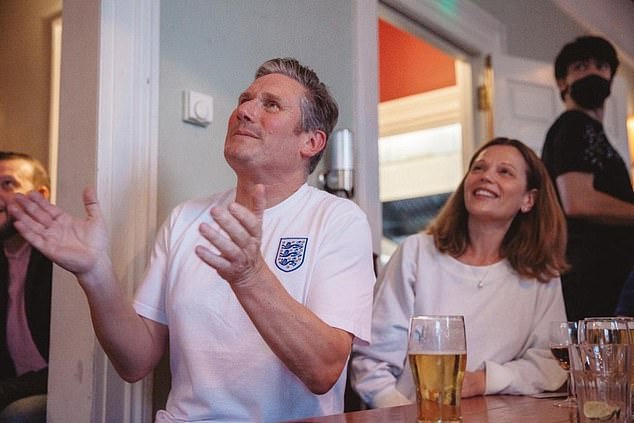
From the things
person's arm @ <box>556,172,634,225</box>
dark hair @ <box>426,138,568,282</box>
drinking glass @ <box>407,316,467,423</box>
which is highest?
person's arm @ <box>556,172,634,225</box>

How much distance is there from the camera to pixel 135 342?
1.53m

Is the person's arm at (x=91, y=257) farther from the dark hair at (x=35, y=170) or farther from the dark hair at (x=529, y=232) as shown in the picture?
the dark hair at (x=35, y=170)

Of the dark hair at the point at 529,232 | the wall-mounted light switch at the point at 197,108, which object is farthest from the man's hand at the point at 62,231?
the dark hair at the point at 529,232

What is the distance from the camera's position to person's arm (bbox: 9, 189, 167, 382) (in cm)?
130

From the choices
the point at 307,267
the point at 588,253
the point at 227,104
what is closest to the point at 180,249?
the point at 307,267

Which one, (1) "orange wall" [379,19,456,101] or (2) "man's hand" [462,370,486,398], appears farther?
(1) "orange wall" [379,19,456,101]

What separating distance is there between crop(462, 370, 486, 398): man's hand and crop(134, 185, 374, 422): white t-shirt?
32 centimetres

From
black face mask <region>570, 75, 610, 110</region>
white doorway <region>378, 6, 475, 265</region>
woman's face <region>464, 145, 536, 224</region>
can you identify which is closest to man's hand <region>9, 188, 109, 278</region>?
woman's face <region>464, 145, 536, 224</region>

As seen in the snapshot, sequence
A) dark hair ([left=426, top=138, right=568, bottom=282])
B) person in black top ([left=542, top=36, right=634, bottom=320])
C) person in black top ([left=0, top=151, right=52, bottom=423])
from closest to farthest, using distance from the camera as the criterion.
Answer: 1. dark hair ([left=426, top=138, right=568, bottom=282])
2. person in black top ([left=0, top=151, right=52, bottom=423])
3. person in black top ([left=542, top=36, right=634, bottom=320])

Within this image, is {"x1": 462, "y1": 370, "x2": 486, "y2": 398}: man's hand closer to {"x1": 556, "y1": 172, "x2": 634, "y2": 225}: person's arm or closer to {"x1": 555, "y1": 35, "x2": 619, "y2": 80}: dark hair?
{"x1": 556, "y1": 172, "x2": 634, "y2": 225}: person's arm

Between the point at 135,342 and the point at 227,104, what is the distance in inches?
33.3

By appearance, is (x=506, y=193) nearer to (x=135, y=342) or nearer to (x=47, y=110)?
(x=135, y=342)

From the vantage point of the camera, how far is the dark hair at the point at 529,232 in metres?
2.10

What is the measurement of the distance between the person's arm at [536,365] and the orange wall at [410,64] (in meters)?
3.20
